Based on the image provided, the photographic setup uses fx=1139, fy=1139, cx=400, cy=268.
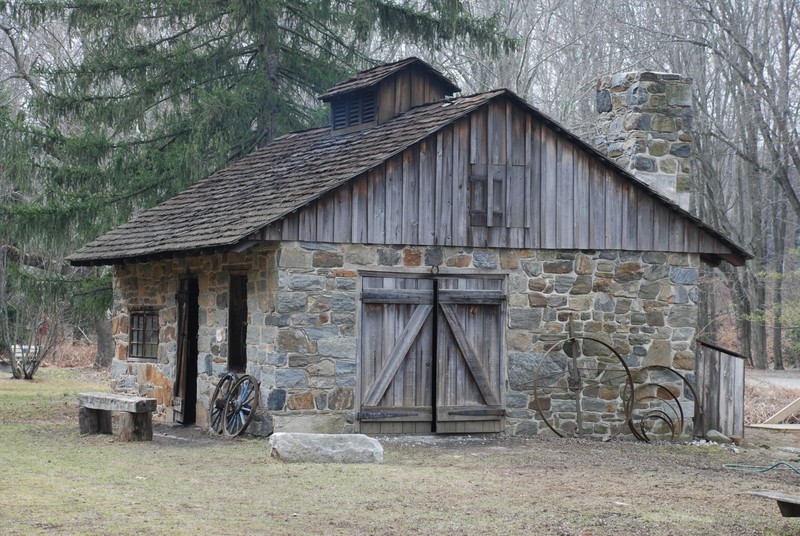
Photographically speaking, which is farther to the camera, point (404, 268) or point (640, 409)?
point (640, 409)

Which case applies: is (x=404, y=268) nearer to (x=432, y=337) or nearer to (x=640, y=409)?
(x=432, y=337)

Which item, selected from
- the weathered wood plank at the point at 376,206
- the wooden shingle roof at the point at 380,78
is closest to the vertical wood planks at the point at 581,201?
the weathered wood plank at the point at 376,206

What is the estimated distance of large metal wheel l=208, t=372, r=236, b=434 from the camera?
14.6 m

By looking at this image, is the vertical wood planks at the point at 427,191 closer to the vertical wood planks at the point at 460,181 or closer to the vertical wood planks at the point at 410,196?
the vertical wood planks at the point at 410,196

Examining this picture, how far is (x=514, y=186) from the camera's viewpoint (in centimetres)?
1470

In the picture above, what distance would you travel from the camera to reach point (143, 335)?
58.0ft

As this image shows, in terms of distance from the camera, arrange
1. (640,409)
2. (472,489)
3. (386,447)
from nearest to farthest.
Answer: (472,489) → (386,447) → (640,409)

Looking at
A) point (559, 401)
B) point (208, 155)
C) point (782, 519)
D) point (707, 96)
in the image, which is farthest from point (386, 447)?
point (707, 96)

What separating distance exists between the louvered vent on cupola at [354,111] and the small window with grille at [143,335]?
4048 millimetres

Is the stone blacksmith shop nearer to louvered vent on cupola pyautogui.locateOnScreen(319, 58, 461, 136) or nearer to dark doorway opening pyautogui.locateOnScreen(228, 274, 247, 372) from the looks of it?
dark doorway opening pyautogui.locateOnScreen(228, 274, 247, 372)

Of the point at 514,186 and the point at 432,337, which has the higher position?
the point at 514,186

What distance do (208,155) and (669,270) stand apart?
945 centimetres

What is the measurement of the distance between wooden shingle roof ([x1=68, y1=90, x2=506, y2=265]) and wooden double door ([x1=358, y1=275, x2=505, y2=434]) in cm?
160

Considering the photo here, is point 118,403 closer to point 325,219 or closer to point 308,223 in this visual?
point 308,223
